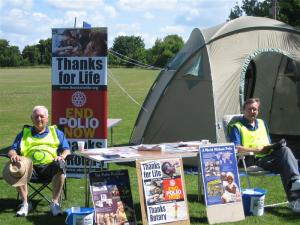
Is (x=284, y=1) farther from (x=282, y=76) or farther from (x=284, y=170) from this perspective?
(x=284, y=170)

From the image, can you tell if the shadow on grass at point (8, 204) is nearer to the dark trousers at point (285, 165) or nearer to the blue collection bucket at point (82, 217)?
the blue collection bucket at point (82, 217)

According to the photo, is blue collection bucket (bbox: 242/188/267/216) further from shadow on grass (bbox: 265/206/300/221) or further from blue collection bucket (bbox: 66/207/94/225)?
blue collection bucket (bbox: 66/207/94/225)

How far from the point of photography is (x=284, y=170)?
557 centimetres

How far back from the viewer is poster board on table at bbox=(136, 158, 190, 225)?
4.80 meters

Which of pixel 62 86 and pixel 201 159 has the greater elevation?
pixel 62 86

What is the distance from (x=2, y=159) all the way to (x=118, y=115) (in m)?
8.14

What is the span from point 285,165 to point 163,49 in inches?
3238

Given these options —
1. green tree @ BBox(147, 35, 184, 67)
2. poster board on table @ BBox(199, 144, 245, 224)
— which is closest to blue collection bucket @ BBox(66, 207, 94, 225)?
poster board on table @ BBox(199, 144, 245, 224)

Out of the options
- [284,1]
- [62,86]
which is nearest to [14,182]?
[62,86]

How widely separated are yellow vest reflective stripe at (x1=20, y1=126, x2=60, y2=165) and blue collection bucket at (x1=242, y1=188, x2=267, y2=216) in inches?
78.0

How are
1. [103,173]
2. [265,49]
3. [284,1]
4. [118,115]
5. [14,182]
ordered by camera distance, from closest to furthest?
[103,173] → [14,182] → [265,49] → [118,115] → [284,1]

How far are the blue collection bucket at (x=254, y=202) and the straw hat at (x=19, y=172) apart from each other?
2.14 meters

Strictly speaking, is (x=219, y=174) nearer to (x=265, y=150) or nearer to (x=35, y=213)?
(x=265, y=150)

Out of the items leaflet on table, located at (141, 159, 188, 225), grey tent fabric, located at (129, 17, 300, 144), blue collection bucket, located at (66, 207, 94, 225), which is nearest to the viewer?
blue collection bucket, located at (66, 207, 94, 225)
